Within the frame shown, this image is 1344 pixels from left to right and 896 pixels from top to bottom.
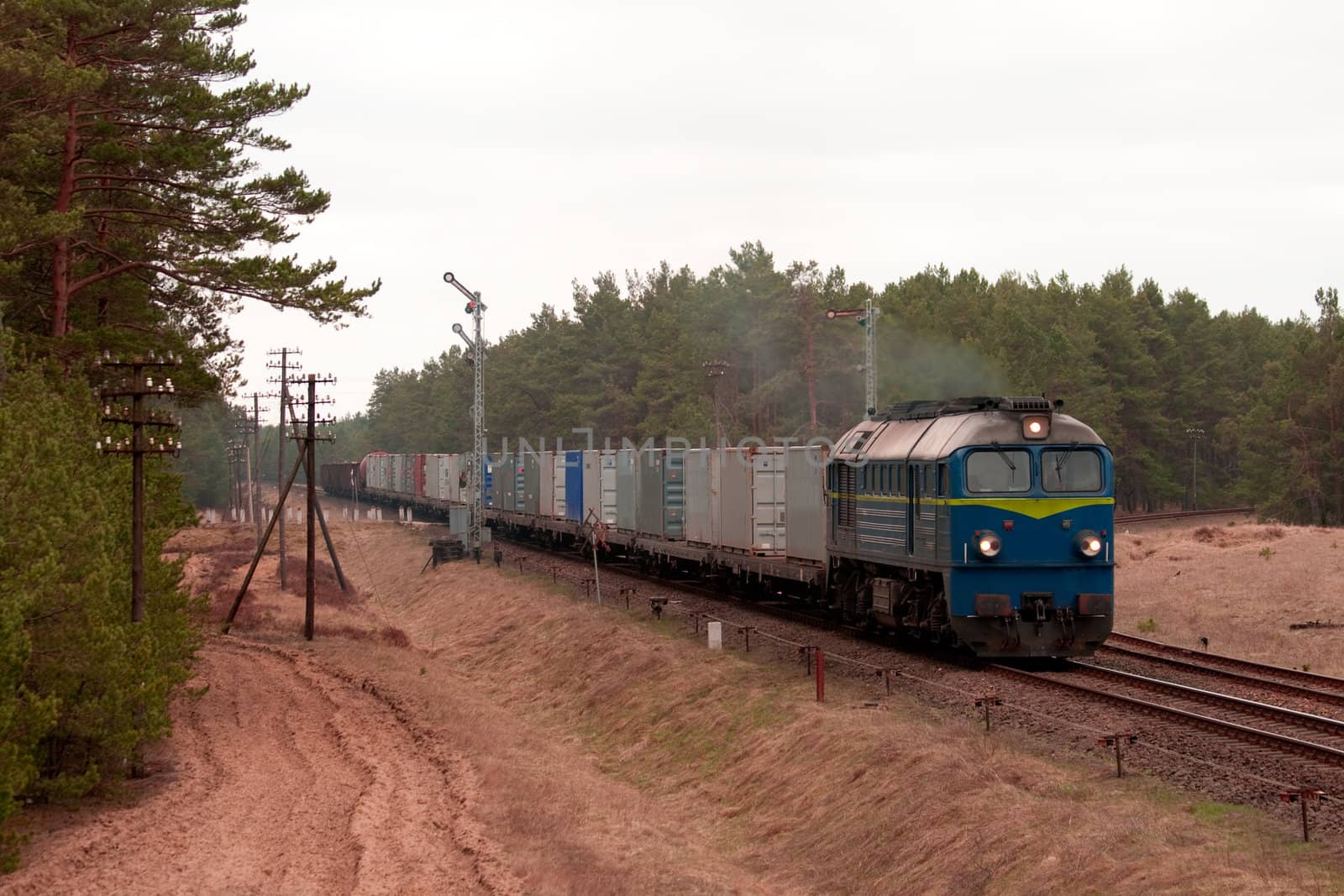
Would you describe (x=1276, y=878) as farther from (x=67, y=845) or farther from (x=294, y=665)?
(x=294, y=665)

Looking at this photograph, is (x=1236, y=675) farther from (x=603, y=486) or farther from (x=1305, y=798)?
(x=603, y=486)

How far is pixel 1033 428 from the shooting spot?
759 inches

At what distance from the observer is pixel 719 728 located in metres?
20.3

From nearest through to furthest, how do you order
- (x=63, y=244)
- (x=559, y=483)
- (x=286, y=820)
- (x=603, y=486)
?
1. (x=286, y=820)
2. (x=63, y=244)
3. (x=603, y=486)
4. (x=559, y=483)

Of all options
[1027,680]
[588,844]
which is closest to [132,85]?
[588,844]

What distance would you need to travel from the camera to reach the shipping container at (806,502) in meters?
25.8

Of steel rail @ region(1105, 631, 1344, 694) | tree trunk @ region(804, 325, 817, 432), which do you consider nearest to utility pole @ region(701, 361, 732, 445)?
tree trunk @ region(804, 325, 817, 432)

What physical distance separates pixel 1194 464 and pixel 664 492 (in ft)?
190

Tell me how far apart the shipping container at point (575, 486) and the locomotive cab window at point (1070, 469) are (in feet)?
86.8

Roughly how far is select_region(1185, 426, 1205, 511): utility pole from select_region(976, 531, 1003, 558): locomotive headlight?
66.7 meters

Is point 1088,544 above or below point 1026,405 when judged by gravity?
below

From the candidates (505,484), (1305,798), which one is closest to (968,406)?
(1305,798)

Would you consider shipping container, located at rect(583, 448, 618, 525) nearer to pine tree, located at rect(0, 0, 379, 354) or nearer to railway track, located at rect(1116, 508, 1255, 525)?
pine tree, located at rect(0, 0, 379, 354)

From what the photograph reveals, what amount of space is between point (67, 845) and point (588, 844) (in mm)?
6536
